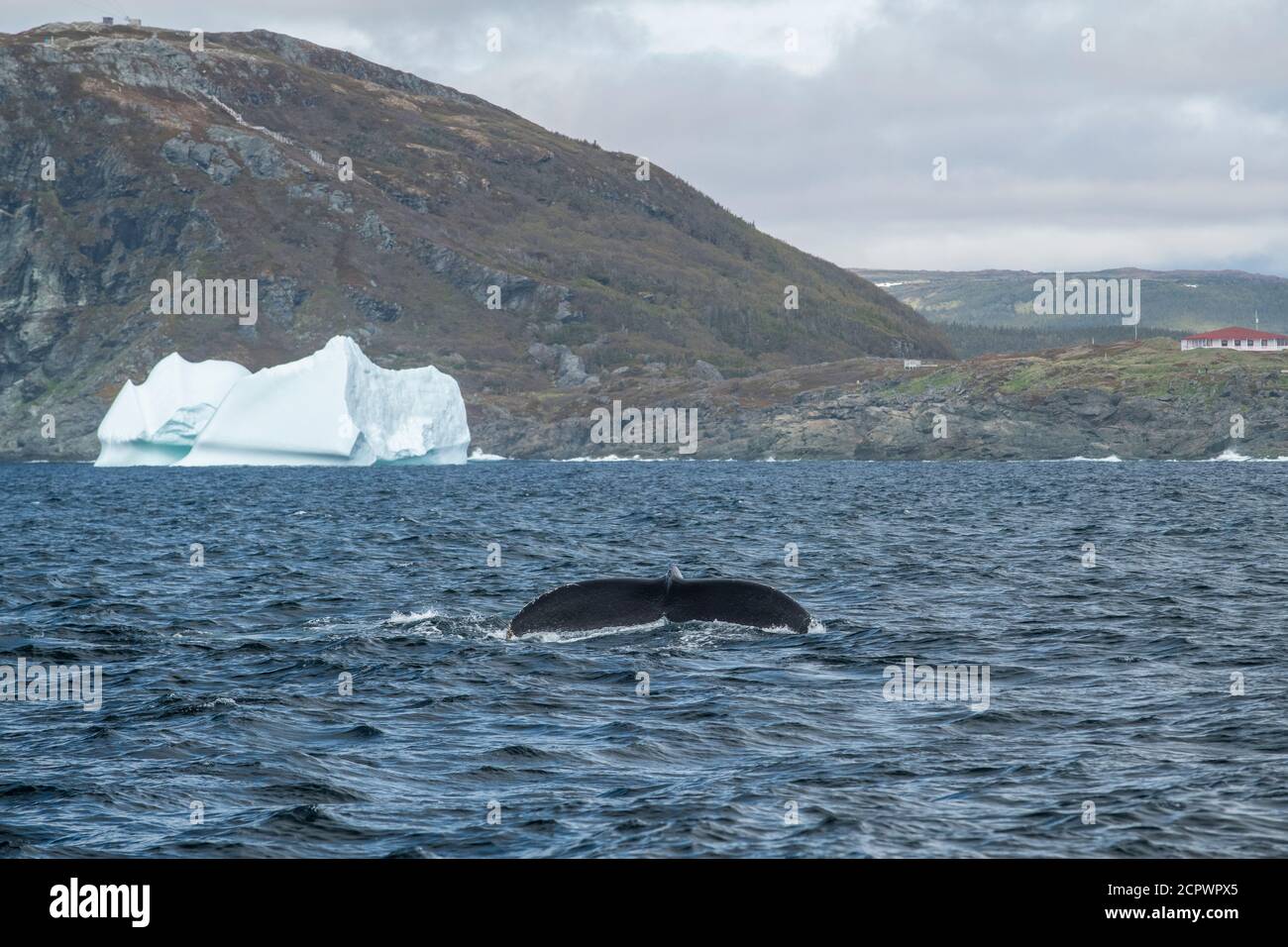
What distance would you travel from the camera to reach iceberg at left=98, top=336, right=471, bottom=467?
121188mm

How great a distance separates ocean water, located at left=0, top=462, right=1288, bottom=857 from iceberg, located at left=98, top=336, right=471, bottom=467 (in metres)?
83.3

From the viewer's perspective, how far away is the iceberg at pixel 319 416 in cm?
12119

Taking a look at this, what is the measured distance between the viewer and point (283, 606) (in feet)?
90.0

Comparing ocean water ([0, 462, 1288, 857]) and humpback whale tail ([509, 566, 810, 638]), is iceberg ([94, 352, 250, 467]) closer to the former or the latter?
ocean water ([0, 462, 1288, 857])

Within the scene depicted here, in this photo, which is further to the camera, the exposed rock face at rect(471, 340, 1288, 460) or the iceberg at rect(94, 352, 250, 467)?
the exposed rock face at rect(471, 340, 1288, 460)

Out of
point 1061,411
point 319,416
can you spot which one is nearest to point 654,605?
point 319,416

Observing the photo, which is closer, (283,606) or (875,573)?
(283,606)

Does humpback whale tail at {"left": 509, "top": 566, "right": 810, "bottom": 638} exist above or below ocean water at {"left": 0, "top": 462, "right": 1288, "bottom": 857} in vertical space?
above

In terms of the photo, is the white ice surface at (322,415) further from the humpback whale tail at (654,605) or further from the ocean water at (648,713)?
the humpback whale tail at (654,605)

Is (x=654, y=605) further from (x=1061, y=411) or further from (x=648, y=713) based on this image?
(x=1061, y=411)

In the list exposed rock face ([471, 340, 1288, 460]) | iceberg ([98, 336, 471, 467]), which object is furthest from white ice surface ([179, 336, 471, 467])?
exposed rock face ([471, 340, 1288, 460])

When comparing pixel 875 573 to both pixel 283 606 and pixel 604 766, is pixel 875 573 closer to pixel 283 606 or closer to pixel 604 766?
pixel 283 606
